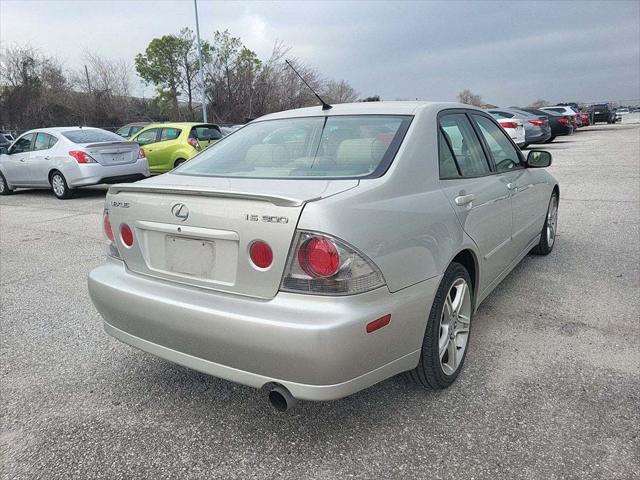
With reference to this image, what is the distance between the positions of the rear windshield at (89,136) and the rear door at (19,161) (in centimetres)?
124

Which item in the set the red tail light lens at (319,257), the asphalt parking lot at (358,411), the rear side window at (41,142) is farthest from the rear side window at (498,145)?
the rear side window at (41,142)

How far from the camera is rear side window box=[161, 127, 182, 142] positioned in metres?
12.6

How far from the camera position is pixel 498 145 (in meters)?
3.92

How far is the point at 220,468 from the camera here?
7.23ft

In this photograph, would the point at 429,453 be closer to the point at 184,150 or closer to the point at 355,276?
the point at 355,276

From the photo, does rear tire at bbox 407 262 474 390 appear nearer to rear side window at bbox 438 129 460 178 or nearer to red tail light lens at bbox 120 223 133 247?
rear side window at bbox 438 129 460 178

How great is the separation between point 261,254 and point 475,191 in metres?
1.54

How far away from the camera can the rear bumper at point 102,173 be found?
32.7 ft

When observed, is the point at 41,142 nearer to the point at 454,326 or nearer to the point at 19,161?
the point at 19,161

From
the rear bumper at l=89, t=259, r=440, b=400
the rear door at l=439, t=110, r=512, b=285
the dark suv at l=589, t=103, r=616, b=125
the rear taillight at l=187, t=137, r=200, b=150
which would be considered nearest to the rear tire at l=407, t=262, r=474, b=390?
the rear bumper at l=89, t=259, r=440, b=400

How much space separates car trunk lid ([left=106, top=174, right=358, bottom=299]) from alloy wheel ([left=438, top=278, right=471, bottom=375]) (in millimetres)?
932

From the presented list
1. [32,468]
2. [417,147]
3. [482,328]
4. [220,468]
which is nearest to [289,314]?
[220,468]

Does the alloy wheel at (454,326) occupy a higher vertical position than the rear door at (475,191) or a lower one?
lower

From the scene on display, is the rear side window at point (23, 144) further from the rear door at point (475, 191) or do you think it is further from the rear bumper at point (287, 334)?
the rear door at point (475, 191)
